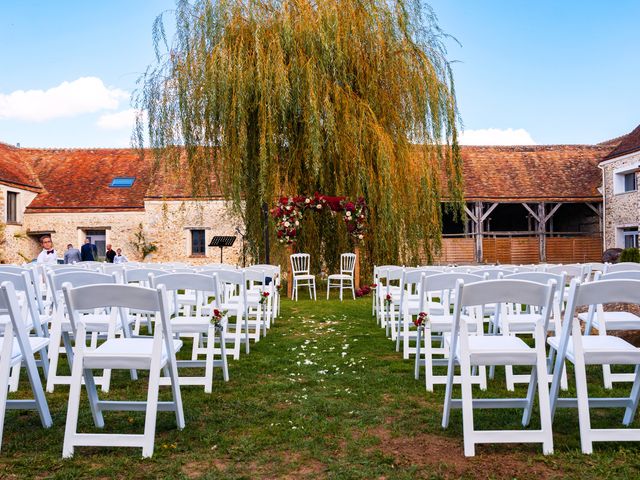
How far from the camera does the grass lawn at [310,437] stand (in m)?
2.61

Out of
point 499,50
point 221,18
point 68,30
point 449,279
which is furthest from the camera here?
point 221,18

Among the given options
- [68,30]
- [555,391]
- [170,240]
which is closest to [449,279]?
[555,391]

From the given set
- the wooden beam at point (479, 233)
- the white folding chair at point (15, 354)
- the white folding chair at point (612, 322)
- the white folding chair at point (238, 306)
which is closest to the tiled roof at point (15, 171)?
the wooden beam at point (479, 233)

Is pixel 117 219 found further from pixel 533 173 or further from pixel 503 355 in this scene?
pixel 503 355

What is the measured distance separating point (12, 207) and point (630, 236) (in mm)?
23601

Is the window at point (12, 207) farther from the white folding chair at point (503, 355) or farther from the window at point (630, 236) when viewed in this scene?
the window at point (630, 236)

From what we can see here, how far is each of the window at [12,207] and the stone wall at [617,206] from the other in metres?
22.9

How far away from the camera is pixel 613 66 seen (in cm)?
1207

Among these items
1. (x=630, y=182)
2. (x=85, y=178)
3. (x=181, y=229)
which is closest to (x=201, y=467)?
(x=181, y=229)

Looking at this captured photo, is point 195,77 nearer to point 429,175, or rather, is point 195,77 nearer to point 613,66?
point 429,175

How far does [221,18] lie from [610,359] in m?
10.7

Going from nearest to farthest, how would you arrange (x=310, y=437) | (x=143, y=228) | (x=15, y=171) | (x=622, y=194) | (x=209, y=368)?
1. (x=310, y=437)
2. (x=209, y=368)
3. (x=622, y=194)
4. (x=143, y=228)
5. (x=15, y=171)

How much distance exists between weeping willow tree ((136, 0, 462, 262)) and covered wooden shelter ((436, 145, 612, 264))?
33.3ft

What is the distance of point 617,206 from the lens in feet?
70.1
